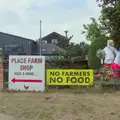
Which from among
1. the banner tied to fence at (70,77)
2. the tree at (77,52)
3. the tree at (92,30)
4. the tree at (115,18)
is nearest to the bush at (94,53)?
the tree at (115,18)

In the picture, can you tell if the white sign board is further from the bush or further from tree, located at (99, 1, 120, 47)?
tree, located at (99, 1, 120, 47)

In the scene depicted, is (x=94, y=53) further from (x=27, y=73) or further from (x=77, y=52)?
(x=77, y=52)

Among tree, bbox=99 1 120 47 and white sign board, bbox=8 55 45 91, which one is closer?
white sign board, bbox=8 55 45 91

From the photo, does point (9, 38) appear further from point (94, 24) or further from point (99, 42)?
point (99, 42)

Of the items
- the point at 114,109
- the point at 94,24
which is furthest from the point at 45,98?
the point at 94,24

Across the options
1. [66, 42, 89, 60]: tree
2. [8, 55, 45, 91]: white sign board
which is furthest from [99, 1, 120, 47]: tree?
[8, 55, 45, 91]: white sign board

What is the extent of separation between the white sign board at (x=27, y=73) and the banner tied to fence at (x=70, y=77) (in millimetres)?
323

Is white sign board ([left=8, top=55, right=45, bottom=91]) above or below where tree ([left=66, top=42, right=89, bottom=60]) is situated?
below

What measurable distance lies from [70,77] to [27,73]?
1487 millimetres

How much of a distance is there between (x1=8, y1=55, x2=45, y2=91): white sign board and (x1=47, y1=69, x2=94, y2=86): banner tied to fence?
0.32 metres

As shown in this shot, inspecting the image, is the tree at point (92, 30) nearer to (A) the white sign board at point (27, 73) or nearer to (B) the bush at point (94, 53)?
(B) the bush at point (94, 53)

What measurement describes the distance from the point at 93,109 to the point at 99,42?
13646 mm

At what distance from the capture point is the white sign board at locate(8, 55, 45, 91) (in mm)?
14148

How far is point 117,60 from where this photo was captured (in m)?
14.4
